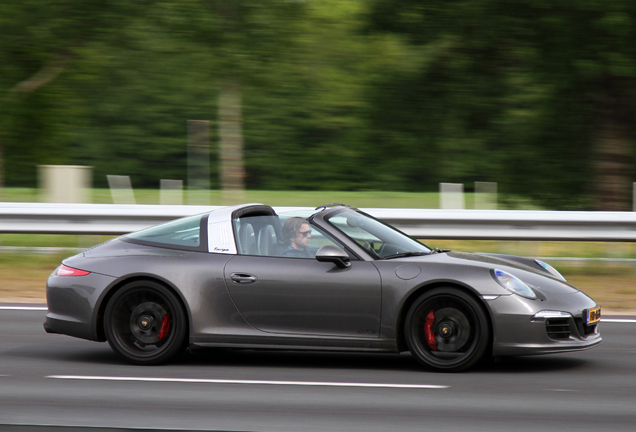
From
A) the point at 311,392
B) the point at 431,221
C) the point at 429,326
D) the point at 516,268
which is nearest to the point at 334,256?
the point at 429,326

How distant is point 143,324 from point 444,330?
7.34ft

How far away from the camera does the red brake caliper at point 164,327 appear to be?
6277 mm

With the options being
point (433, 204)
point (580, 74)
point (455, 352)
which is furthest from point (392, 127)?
point (455, 352)

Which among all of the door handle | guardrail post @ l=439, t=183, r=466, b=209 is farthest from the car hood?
guardrail post @ l=439, t=183, r=466, b=209

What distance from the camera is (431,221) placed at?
11.2 meters

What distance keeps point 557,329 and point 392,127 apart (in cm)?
900

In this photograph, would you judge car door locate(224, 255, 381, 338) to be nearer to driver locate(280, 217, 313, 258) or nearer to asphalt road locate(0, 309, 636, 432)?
driver locate(280, 217, 313, 258)

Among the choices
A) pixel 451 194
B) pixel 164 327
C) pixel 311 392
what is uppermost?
pixel 451 194

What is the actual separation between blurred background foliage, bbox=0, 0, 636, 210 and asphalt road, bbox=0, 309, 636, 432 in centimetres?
722

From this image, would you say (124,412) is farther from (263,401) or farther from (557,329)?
(557,329)

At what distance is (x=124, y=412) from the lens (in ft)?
16.4

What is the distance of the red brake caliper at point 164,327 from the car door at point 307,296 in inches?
Answer: 21.9

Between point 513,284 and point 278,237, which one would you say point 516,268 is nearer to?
point 513,284

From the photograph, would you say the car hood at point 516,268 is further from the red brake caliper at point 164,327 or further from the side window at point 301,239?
the red brake caliper at point 164,327
